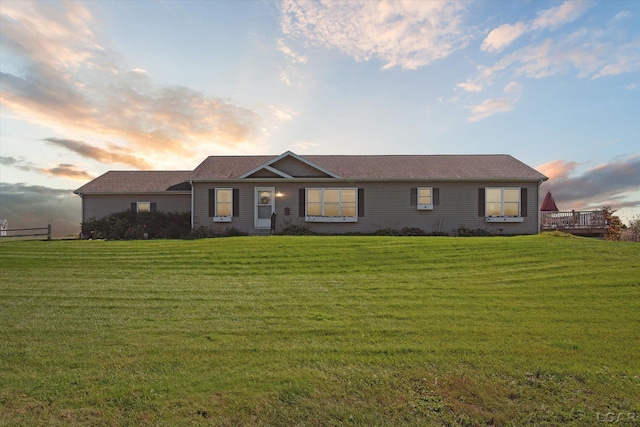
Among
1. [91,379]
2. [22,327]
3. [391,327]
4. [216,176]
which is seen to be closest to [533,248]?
[391,327]

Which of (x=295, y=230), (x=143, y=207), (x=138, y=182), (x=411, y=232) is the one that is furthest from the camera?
(x=138, y=182)

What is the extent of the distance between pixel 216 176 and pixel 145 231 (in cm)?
489

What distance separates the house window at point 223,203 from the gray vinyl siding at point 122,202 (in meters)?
3.68

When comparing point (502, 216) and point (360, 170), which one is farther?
point (360, 170)

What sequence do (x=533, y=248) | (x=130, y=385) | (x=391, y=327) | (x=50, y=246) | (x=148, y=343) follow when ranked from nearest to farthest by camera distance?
(x=130, y=385)
(x=148, y=343)
(x=391, y=327)
(x=533, y=248)
(x=50, y=246)

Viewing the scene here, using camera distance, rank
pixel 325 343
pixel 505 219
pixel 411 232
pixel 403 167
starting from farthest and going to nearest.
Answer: pixel 403 167 → pixel 505 219 → pixel 411 232 → pixel 325 343

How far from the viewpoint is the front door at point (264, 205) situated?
818 inches

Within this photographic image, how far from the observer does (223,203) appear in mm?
20984

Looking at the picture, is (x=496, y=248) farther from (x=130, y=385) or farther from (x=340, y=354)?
(x=130, y=385)

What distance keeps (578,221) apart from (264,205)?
691 inches

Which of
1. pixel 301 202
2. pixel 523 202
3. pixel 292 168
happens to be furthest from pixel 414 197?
pixel 292 168

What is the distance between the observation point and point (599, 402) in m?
4.26

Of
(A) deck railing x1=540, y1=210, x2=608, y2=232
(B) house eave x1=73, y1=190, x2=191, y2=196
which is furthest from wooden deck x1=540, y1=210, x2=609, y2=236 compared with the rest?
(B) house eave x1=73, y1=190, x2=191, y2=196

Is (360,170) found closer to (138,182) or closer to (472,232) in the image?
(472,232)
